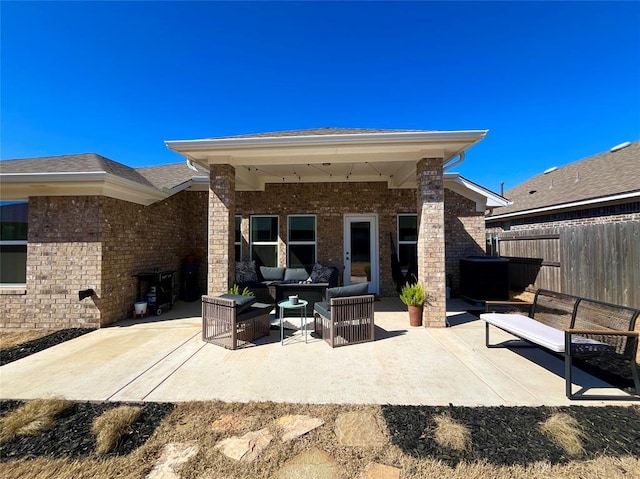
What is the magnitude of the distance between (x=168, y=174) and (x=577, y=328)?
33.8 feet

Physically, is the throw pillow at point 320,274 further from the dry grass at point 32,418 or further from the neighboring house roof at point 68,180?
the dry grass at point 32,418

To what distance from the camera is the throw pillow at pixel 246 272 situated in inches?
289

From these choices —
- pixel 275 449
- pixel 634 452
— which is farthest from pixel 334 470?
pixel 634 452

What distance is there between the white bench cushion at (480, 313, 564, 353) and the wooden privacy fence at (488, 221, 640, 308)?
394cm

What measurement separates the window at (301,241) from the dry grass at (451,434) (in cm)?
630

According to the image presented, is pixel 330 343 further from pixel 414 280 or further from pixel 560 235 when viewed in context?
pixel 560 235

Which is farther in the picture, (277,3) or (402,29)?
(402,29)

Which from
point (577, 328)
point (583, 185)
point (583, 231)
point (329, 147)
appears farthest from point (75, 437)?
point (583, 185)

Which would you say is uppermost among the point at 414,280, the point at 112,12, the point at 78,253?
the point at 112,12

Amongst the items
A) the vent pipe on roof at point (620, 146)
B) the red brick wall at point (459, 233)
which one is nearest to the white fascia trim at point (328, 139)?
the red brick wall at point (459, 233)

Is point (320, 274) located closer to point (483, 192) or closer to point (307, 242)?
point (307, 242)

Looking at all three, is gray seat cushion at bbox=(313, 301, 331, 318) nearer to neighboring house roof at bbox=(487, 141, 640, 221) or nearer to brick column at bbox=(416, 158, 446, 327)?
brick column at bbox=(416, 158, 446, 327)

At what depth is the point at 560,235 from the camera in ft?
25.8

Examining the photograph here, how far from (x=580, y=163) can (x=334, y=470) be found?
1613cm
